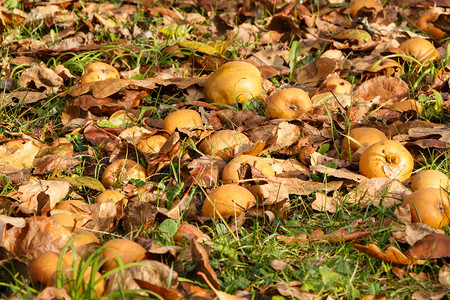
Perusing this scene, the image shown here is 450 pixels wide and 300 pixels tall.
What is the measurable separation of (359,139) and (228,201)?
1.05 m

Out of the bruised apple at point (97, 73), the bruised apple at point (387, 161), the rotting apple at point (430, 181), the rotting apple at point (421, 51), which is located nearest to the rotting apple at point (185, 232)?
the bruised apple at point (387, 161)

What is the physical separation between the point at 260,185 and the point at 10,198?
1372 millimetres

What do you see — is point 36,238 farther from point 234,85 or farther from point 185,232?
point 234,85

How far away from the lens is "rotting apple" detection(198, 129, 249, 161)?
3279 millimetres

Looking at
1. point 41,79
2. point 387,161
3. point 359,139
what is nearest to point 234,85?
point 359,139

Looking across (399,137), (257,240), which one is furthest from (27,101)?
(399,137)

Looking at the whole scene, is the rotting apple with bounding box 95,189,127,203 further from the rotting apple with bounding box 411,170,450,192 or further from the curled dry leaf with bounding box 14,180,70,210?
the rotting apple with bounding box 411,170,450,192

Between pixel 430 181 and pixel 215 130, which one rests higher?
pixel 430 181

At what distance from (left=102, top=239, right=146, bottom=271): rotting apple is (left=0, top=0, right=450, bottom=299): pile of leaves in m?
0.06

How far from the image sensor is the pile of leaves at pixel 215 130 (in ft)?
7.48

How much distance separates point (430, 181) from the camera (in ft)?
9.16

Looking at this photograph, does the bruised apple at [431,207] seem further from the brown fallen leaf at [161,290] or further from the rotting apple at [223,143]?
the brown fallen leaf at [161,290]

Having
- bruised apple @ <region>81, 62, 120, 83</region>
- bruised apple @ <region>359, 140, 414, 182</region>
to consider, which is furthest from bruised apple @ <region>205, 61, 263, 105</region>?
bruised apple @ <region>359, 140, 414, 182</region>

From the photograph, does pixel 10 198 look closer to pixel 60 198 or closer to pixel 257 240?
pixel 60 198
